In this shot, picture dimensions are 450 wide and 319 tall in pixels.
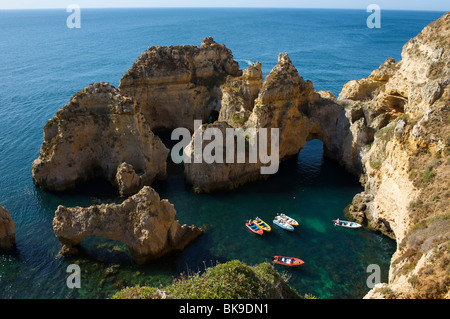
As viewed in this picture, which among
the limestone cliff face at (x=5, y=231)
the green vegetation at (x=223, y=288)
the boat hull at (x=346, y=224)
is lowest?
the boat hull at (x=346, y=224)

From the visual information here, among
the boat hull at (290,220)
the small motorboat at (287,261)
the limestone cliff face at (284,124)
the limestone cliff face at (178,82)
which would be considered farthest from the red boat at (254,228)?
the limestone cliff face at (178,82)

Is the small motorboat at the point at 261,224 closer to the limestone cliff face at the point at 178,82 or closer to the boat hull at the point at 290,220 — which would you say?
the boat hull at the point at 290,220

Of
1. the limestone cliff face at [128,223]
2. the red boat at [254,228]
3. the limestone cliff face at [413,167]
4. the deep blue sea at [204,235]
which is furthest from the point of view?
the red boat at [254,228]

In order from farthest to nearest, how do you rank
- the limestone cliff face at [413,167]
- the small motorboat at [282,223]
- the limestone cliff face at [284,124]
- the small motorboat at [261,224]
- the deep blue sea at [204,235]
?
the limestone cliff face at [284,124] → the small motorboat at [282,223] → the small motorboat at [261,224] → the deep blue sea at [204,235] → the limestone cliff face at [413,167]

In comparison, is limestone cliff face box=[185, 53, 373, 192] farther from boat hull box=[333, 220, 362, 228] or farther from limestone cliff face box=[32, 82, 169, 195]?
boat hull box=[333, 220, 362, 228]

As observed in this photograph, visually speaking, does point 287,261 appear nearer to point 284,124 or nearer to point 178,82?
point 284,124

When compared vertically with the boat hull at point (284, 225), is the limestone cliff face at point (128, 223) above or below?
above

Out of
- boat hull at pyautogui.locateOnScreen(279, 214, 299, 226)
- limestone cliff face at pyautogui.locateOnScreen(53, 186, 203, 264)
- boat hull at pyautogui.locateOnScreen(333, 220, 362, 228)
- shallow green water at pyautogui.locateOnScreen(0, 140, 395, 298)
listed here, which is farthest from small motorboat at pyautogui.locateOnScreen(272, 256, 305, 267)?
limestone cliff face at pyautogui.locateOnScreen(53, 186, 203, 264)
